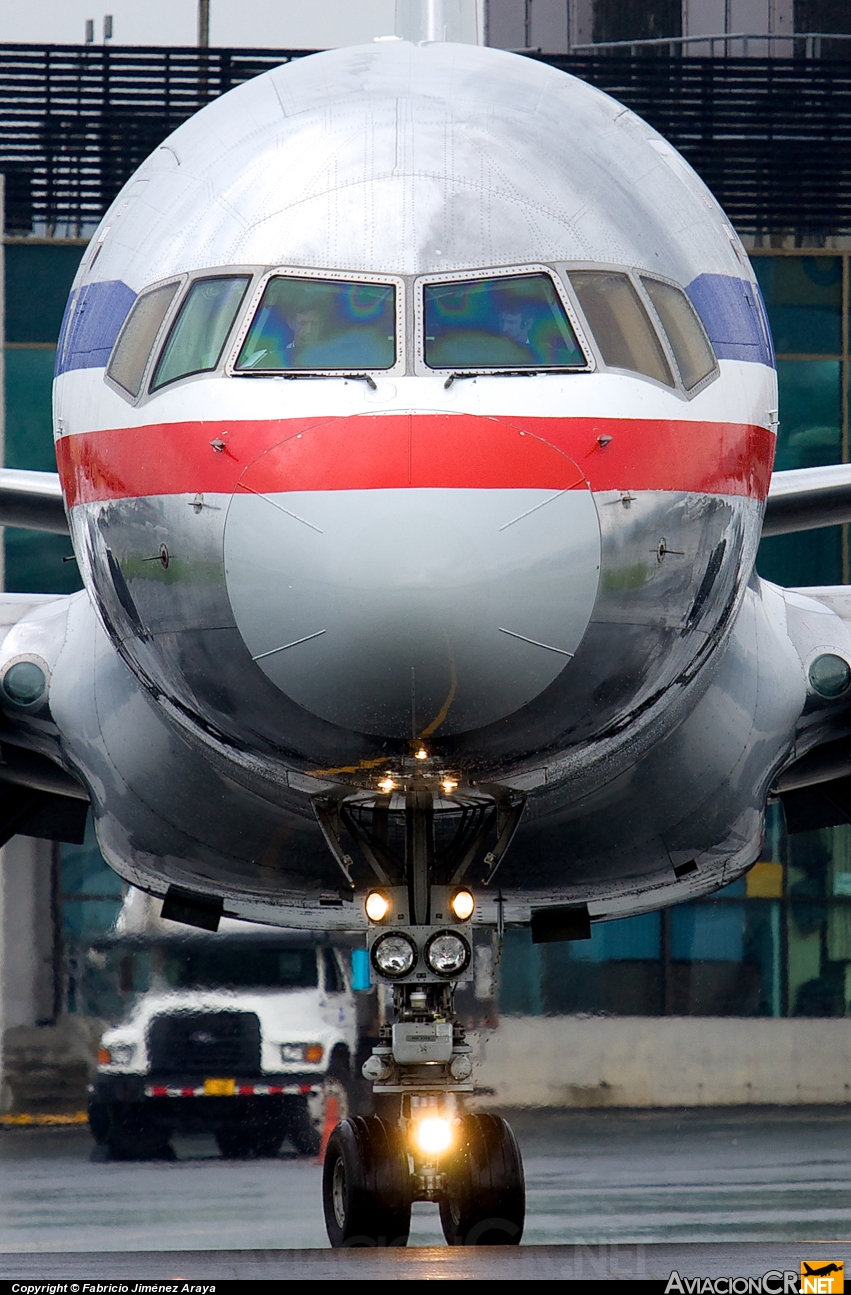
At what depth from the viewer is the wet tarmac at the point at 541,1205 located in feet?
33.0

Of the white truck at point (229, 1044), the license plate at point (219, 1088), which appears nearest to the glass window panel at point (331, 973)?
the white truck at point (229, 1044)

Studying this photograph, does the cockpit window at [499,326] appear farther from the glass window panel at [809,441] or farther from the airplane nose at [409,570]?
the glass window panel at [809,441]

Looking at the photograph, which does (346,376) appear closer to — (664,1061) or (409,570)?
(409,570)

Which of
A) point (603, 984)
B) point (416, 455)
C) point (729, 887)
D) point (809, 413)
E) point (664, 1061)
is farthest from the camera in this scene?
point (809, 413)

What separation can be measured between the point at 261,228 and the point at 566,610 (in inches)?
89.9

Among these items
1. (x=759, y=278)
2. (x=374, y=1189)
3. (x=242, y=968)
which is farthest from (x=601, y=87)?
(x=374, y=1189)

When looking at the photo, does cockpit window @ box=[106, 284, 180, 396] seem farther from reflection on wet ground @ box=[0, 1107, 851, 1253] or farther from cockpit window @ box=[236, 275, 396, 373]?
reflection on wet ground @ box=[0, 1107, 851, 1253]

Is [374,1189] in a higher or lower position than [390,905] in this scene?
lower

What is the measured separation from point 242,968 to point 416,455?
12.0 m

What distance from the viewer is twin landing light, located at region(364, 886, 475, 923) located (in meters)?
10.2

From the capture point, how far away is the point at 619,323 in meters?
9.01

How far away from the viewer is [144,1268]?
376 inches

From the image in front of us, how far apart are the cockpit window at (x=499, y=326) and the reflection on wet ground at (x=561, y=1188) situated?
192 inches

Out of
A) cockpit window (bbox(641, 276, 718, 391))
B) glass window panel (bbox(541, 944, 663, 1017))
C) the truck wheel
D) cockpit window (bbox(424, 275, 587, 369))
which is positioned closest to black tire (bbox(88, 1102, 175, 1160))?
the truck wheel
